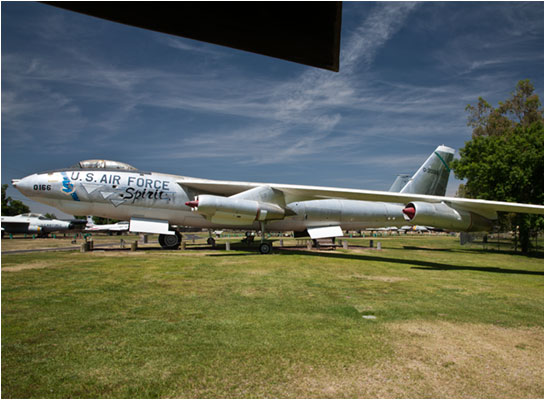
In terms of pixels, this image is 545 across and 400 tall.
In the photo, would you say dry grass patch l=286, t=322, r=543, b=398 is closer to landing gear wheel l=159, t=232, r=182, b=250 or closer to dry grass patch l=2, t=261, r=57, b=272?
dry grass patch l=2, t=261, r=57, b=272

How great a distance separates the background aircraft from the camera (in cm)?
3688

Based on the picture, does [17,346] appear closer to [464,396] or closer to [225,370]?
[225,370]

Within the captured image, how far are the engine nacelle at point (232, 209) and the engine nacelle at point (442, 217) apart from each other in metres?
6.45

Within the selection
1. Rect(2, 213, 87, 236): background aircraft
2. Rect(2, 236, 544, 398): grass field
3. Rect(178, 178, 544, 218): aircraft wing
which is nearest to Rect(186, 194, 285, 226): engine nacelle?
Rect(178, 178, 544, 218): aircraft wing

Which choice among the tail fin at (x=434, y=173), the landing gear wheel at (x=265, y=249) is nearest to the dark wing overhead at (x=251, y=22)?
the landing gear wheel at (x=265, y=249)

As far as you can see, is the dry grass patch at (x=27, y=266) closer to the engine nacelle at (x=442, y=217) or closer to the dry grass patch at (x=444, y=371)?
the dry grass patch at (x=444, y=371)

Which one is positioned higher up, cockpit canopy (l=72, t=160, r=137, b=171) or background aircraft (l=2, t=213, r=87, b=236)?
cockpit canopy (l=72, t=160, r=137, b=171)

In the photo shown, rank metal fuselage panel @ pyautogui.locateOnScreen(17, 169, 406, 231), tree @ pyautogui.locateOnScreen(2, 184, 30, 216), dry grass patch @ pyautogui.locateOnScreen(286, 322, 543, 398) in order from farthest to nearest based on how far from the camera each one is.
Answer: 1. tree @ pyautogui.locateOnScreen(2, 184, 30, 216)
2. metal fuselage panel @ pyautogui.locateOnScreen(17, 169, 406, 231)
3. dry grass patch @ pyautogui.locateOnScreen(286, 322, 543, 398)

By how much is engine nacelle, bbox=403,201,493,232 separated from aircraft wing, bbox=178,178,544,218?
11.3 inches

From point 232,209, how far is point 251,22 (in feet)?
45.1

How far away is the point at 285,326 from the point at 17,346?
11.7 feet

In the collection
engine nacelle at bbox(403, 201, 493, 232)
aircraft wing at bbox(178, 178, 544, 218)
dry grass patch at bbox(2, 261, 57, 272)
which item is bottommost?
dry grass patch at bbox(2, 261, 57, 272)

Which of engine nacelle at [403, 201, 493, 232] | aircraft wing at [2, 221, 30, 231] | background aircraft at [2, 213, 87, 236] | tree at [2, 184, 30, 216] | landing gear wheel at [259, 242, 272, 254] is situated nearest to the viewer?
engine nacelle at [403, 201, 493, 232]

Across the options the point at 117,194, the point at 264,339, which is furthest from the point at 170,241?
the point at 264,339
